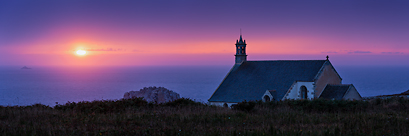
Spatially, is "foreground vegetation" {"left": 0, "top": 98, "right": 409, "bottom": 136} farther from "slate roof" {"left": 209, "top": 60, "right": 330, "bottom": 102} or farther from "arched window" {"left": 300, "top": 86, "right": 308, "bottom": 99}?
"slate roof" {"left": 209, "top": 60, "right": 330, "bottom": 102}

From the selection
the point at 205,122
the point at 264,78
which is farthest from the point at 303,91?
the point at 205,122

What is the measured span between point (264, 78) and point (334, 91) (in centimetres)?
738

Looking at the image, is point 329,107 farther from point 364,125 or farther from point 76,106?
point 76,106

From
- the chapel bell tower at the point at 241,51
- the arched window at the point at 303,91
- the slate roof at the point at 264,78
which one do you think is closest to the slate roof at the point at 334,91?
the arched window at the point at 303,91

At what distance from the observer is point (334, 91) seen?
112ft

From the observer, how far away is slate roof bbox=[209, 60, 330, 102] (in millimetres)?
35091

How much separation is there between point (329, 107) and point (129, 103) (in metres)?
10.7

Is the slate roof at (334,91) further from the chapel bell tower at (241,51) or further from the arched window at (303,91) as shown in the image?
the chapel bell tower at (241,51)

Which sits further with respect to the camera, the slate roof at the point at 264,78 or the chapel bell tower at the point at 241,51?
the chapel bell tower at the point at 241,51

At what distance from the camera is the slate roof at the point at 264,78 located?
35.1 m

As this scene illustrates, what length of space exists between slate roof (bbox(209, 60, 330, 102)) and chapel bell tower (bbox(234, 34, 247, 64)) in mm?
2424

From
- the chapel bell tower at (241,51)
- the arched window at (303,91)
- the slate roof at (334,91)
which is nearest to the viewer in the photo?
the slate roof at (334,91)

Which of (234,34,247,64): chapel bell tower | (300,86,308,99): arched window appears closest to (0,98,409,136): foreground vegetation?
(300,86,308,99): arched window

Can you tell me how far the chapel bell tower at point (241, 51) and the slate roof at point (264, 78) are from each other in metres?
2.42
